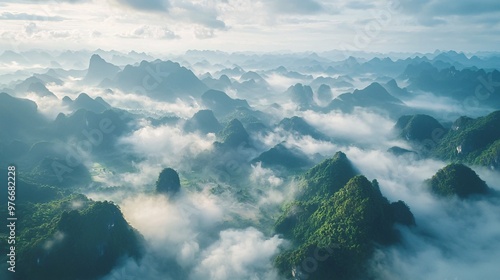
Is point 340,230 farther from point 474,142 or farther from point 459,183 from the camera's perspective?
point 474,142

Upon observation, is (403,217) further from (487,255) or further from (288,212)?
(288,212)

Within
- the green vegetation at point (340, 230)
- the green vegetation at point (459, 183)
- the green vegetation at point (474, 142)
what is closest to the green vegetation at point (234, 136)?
the green vegetation at point (340, 230)

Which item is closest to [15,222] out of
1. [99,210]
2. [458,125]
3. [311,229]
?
[99,210]

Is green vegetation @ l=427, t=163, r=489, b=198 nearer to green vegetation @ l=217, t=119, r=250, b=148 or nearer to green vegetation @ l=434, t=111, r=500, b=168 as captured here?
green vegetation @ l=434, t=111, r=500, b=168

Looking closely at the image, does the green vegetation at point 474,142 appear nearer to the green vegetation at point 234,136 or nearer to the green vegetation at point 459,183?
the green vegetation at point 459,183

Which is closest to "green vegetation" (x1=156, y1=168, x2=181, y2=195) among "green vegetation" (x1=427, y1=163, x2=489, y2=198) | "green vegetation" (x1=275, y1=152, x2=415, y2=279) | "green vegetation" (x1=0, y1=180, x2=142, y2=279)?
"green vegetation" (x1=0, y1=180, x2=142, y2=279)

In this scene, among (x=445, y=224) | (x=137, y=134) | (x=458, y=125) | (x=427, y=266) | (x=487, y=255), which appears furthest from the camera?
(x=137, y=134)
